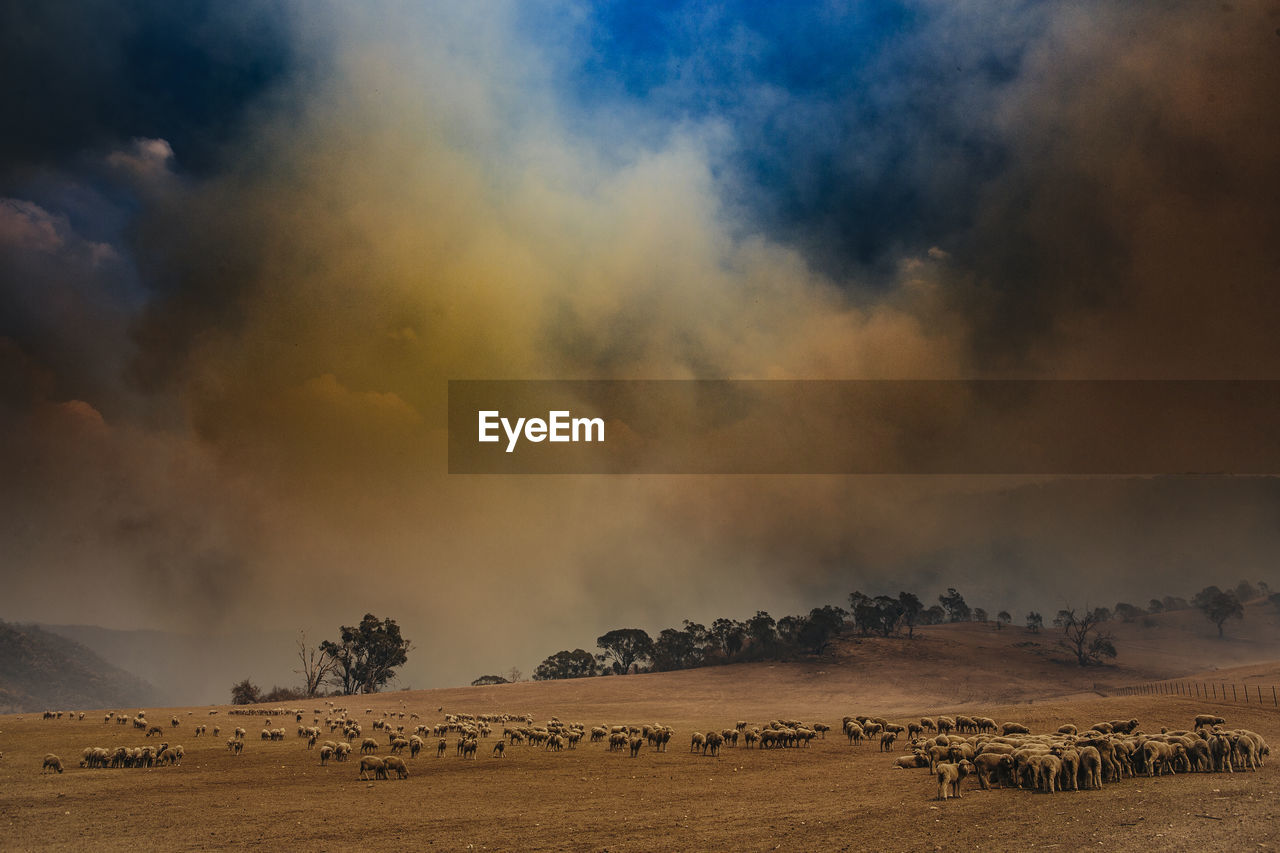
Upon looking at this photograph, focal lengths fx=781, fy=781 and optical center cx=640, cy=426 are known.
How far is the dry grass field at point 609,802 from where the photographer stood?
64.2ft

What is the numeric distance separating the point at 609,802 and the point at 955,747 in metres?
13.2

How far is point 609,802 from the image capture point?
26.7m

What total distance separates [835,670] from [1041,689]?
25.1 meters

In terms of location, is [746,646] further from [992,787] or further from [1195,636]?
[992,787]

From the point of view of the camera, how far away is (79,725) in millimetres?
57594

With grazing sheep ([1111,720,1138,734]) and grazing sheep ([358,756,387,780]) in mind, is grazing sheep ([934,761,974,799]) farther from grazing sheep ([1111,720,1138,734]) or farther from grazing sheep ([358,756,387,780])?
grazing sheep ([358,756,387,780])

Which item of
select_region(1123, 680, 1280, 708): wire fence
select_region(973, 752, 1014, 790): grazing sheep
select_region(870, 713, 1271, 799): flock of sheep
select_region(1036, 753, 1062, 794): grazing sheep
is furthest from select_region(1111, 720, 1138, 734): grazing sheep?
select_region(1123, 680, 1280, 708): wire fence

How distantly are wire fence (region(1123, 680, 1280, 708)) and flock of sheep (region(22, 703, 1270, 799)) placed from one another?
866 inches

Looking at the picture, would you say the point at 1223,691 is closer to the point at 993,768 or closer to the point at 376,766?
the point at 993,768

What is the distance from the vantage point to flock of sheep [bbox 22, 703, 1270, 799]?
24344 mm

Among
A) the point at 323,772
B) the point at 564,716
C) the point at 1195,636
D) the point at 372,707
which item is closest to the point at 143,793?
the point at 323,772

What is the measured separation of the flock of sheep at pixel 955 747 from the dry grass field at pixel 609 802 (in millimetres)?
833

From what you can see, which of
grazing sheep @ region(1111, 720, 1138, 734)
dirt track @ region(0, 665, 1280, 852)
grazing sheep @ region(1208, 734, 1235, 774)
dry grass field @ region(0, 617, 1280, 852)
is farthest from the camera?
grazing sheep @ region(1111, 720, 1138, 734)

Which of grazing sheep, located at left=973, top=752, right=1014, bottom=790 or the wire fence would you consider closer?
grazing sheep, located at left=973, top=752, right=1014, bottom=790
